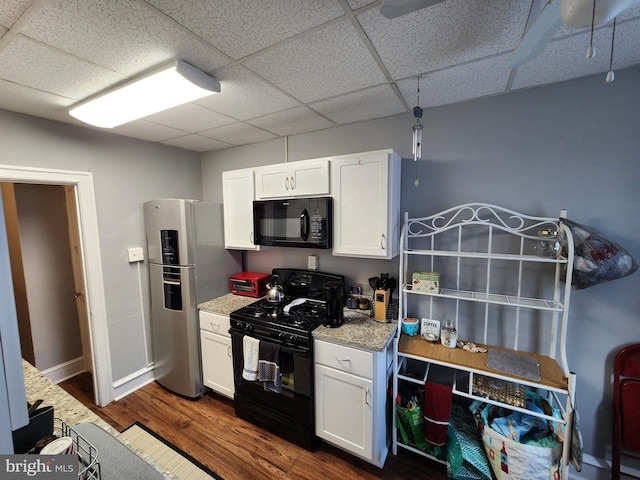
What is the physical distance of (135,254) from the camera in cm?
250

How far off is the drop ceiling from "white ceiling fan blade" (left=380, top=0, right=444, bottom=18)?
0.73ft

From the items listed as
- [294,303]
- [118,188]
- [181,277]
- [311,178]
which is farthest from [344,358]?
[118,188]

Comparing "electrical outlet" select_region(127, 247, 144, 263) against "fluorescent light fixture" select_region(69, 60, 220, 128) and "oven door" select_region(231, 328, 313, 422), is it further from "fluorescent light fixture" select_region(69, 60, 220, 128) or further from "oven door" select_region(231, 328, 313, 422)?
"oven door" select_region(231, 328, 313, 422)

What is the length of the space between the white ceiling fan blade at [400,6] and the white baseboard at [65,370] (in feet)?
13.2

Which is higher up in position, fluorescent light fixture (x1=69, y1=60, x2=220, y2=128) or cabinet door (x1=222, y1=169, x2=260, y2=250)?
fluorescent light fixture (x1=69, y1=60, x2=220, y2=128)

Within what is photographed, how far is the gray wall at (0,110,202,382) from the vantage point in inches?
78.8

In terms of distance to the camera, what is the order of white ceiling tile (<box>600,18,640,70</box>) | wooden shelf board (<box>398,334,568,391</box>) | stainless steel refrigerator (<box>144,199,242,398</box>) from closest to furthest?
white ceiling tile (<box>600,18,640,70</box>) < wooden shelf board (<box>398,334,568,391</box>) < stainless steel refrigerator (<box>144,199,242,398</box>)

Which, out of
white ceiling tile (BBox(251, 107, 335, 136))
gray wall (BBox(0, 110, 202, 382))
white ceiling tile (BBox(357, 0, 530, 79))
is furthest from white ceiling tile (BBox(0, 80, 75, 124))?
white ceiling tile (BBox(357, 0, 530, 79))

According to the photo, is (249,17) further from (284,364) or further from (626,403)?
(626,403)

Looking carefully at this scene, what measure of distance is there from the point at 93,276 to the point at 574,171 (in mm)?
3623

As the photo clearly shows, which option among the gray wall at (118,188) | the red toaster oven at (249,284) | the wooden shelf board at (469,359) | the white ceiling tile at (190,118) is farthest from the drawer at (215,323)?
the white ceiling tile at (190,118)

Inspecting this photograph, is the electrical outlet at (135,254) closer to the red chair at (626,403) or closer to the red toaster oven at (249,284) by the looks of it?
the red toaster oven at (249,284)

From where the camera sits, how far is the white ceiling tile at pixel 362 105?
1.67 meters

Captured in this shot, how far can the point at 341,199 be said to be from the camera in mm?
1948
